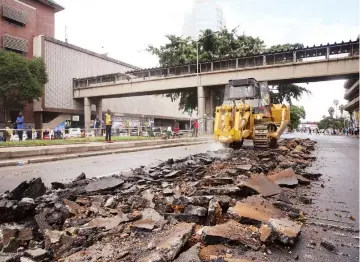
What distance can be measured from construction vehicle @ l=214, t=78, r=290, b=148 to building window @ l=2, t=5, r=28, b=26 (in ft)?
100.0

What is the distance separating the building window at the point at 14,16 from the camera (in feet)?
104

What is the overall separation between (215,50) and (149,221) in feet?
118

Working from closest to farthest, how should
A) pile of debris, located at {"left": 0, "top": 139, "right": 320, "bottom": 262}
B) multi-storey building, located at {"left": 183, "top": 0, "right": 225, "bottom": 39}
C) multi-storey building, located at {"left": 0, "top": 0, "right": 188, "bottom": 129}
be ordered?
pile of debris, located at {"left": 0, "top": 139, "right": 320, "bottom": 262}
multi-storey building, located at {"left": 183, "top": 0, "right": 225, "bottom": 39}
multi-storey building, located at {"left": 0, "top": 0, "right": 188, "bottom": 129}

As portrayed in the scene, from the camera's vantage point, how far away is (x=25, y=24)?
34906 millimetres

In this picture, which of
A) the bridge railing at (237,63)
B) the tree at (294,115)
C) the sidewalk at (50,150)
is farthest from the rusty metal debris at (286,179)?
the tree at (294,115)

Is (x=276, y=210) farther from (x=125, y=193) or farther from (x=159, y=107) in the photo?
(x=159, y=107)

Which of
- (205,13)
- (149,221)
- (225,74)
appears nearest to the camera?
(149,221)

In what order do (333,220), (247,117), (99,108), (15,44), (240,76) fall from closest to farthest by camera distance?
(333,220)
(247,117)
(240,76)
(15,44)
(99,108)

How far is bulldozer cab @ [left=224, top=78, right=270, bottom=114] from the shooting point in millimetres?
12359

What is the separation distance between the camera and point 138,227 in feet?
9.34

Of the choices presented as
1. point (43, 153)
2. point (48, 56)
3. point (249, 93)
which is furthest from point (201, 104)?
point (43, 153)

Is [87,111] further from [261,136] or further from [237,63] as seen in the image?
[261,136]

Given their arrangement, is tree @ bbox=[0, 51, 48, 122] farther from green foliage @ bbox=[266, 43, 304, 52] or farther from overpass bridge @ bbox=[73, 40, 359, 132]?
green foliage @ bbox=[266, 43, 304, 52]

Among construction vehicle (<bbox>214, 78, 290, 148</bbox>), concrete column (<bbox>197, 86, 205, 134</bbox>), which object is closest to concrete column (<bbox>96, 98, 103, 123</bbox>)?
concrete column (<bbox>197, 86, 205, 134</bbox>)
